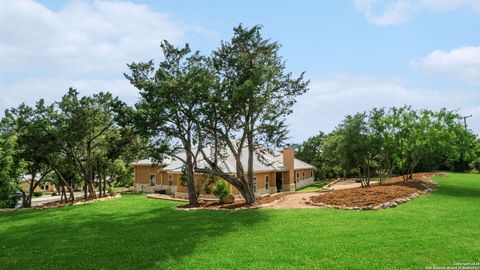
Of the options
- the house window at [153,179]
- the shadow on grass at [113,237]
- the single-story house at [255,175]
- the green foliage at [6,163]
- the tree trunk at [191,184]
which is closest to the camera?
the shadow on grass at [113,237]

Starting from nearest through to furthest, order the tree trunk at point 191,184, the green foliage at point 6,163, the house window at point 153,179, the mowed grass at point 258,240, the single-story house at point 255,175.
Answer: the mowed grass at point 258,240 → the green foliage at point 6,163 → the tree trunk at point 191,184 → the single-story house at point 255,175 → the house window at point 153,179

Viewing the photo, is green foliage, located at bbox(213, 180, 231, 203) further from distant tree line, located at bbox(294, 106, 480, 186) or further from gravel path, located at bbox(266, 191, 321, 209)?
distant tree line, located at bbox(294, 106, 480, 186)

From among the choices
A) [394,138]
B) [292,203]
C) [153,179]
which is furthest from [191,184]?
[153,179]

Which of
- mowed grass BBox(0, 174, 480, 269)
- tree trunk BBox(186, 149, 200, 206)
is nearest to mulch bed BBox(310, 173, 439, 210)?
mowed grass BBox(0, 174, 480, 269)

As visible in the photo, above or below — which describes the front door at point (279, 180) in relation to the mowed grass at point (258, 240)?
above

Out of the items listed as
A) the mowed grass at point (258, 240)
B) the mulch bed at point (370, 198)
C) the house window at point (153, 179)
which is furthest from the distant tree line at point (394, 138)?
the house window at point (153, 179)

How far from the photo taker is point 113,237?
49.8 feet

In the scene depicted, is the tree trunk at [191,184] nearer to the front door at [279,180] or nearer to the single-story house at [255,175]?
the single-story house at [255,175]

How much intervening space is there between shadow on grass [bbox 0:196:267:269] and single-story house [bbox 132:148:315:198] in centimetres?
1409

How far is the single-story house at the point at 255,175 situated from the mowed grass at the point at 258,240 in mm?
16245

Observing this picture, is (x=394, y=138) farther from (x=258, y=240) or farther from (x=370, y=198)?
(x=258, y=240)

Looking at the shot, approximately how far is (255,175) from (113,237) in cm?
2229

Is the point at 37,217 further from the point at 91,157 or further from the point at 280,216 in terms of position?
the point at 280,216

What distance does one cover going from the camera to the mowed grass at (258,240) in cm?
1076
